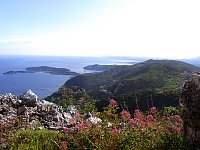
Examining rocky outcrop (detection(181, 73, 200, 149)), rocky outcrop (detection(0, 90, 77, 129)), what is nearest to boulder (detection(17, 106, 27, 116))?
rocky outcrop (detection(0, 90, 77, 129))

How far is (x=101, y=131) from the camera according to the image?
621cm

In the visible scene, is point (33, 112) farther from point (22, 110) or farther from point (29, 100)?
point (29, 100)

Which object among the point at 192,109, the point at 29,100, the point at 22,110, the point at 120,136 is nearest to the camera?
the point at 192,109

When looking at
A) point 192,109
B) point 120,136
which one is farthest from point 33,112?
point 192,109

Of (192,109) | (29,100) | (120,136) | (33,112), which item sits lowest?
(33,112)

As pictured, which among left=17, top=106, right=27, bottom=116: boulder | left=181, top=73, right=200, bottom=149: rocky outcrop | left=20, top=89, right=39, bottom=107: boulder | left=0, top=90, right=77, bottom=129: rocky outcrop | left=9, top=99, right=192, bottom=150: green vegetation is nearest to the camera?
left=181, top=73, right=200, bottom=149: rocky outcrop

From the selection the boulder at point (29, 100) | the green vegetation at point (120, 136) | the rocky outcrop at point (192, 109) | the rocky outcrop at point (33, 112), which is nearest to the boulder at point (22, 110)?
the rocky outcrop at point (33, 112)

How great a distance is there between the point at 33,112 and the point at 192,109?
19.5 feet

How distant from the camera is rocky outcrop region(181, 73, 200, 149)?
543 cm

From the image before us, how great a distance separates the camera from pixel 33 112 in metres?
10.2

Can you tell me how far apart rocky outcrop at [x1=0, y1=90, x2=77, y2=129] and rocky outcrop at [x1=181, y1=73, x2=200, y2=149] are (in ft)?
12.9

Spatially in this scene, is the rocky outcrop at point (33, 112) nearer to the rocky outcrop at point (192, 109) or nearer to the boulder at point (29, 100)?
the boulder at point (29, 100)

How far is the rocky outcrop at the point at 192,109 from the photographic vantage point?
17.8ft

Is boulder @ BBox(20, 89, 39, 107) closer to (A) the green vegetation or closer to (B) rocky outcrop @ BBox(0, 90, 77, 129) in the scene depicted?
(B) rocky outcrop @ BBox(0, 90, 77, 129)
